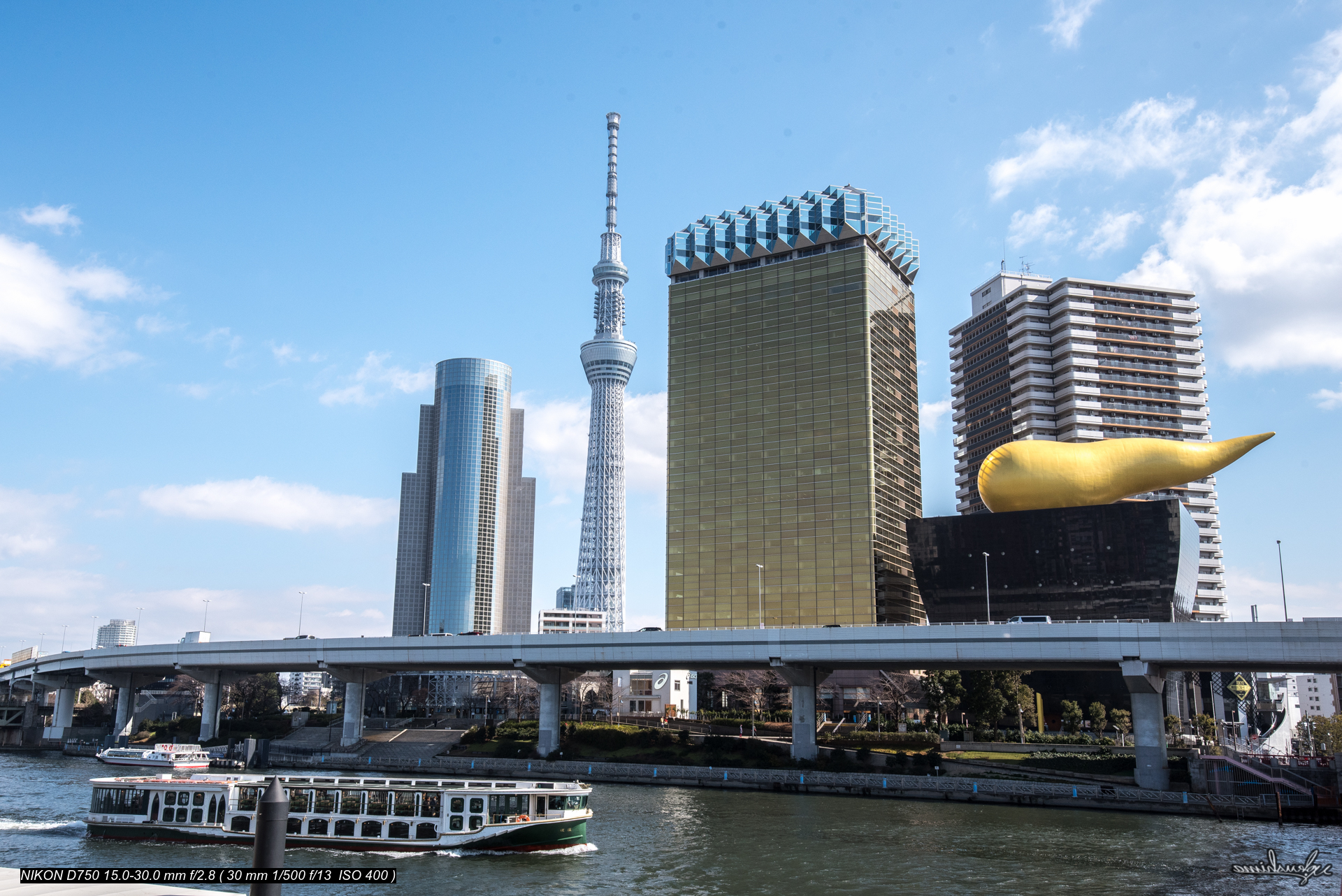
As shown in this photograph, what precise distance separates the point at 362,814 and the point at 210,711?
263ft

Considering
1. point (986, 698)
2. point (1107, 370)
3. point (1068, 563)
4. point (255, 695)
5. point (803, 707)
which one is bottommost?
point (255, 695)

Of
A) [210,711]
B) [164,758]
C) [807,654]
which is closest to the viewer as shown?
[807,654]

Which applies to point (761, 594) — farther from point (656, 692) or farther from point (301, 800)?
point (301, 800)

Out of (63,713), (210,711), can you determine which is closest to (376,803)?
(210,711)

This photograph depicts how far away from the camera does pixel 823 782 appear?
7431cm

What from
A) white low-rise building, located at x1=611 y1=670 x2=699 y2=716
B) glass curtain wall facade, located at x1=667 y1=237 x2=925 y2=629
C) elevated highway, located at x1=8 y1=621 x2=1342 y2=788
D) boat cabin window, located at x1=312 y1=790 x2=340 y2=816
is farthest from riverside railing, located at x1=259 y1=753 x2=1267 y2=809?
glass curtain wall facade, located at x1=667 y1=237 x2=925 y2=629

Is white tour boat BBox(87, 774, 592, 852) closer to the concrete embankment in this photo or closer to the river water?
the river water

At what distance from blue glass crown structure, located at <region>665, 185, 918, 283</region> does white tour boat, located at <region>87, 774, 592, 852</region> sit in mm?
143169

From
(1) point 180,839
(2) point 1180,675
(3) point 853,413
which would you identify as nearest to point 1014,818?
(1) point 180,839

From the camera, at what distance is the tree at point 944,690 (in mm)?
104250

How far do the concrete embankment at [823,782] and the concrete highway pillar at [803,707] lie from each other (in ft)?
16.1

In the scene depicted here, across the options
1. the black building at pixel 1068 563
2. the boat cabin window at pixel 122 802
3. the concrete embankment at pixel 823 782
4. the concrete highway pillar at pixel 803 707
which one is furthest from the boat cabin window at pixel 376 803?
the black building at pixel 1068 563

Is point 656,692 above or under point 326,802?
above

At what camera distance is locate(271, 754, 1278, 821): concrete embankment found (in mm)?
63438
